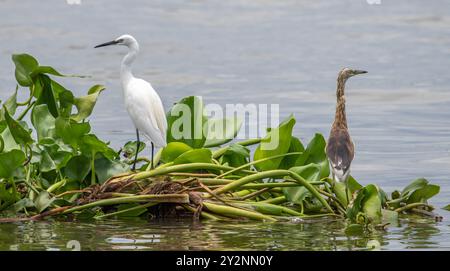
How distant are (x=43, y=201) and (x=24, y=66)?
1411 mm

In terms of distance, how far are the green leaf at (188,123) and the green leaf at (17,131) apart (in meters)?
1.48

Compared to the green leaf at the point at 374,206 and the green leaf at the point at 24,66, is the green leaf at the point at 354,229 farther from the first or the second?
the green leaf at the point at 24,66

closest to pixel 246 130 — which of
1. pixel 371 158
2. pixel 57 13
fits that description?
pixel 371 158

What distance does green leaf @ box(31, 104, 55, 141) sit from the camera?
10.5 metres

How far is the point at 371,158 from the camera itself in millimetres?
13008

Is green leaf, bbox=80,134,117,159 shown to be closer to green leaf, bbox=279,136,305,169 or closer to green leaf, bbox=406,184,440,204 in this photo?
green leaf, bbox=279,136,305,169

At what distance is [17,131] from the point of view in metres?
9.63

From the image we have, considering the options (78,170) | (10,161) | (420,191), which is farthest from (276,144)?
(10,161)

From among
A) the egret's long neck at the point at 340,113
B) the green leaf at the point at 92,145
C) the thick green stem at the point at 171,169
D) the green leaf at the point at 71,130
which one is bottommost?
the thick green stem at the point at 171,169

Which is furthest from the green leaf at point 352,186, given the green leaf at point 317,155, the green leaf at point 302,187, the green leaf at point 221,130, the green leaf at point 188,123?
the green leaf at point 188,123

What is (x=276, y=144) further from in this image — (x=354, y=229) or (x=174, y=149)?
(x=354, y=229)

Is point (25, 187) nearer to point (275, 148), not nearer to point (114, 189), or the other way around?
point (114, 189)

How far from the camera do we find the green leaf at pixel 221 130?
1063cm

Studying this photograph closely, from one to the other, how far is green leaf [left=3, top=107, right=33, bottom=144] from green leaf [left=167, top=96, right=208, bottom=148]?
4.87ft
